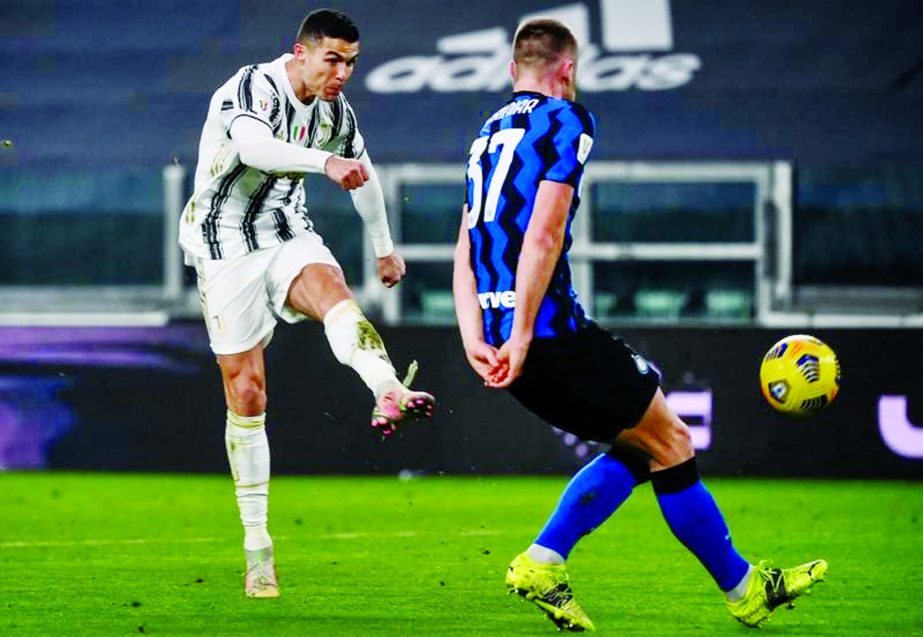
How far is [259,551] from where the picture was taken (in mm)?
6527

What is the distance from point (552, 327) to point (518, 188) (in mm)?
416

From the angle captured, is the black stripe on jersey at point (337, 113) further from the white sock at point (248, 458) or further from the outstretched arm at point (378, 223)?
the white sock at point (248, 458)

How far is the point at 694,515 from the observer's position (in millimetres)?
5379

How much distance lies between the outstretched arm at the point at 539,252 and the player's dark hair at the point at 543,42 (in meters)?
0.41

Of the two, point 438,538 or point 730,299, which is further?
point 730,299

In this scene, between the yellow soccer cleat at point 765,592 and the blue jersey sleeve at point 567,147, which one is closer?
the blue jersey sleeve at point 567,147

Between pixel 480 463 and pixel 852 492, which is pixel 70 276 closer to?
pixel 480 463

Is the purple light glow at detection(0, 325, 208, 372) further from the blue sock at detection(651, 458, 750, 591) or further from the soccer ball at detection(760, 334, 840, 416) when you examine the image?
the blue sock at detection(651, 458, 750, 591)

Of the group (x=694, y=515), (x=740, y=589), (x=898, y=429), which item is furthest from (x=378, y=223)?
(x=898, y=429)

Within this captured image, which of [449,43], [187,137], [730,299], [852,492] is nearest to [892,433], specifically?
[852,492]

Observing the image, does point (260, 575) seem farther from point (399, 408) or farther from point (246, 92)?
point (246, 92)

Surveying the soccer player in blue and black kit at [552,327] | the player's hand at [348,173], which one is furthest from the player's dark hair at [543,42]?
the player's hand at [348,173]

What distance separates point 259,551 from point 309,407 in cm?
540

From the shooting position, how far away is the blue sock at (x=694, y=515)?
538 cm
